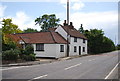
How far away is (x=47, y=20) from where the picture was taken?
258 feet

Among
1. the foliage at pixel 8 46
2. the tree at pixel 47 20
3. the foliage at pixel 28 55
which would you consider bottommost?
the foliage at pixel 28 55

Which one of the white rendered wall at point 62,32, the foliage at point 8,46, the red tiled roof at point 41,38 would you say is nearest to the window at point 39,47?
the red tiled roof at point 41,38

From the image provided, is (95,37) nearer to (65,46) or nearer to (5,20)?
(65,46)

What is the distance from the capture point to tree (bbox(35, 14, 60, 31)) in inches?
3068

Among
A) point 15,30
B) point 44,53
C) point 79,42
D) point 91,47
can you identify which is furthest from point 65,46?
point 91,47

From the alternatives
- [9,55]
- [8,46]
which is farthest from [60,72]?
[8,46]

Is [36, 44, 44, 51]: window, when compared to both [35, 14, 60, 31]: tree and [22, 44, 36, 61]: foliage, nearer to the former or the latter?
[22, 44, 36, 61]: foliage

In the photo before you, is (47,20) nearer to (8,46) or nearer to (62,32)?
(62,32)

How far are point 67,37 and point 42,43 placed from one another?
5915 millimetres

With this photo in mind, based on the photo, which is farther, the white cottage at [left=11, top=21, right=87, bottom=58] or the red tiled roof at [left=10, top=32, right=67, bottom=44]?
the red tiled roof at [left=10, top=32, right=67, bottom=44]

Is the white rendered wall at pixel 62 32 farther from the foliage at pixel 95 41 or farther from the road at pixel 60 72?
the road at pixel 60 72

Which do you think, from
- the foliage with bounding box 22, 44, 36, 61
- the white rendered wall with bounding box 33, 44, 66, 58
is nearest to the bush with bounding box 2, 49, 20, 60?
the foliage with bounding box 22, 44, 36, 61

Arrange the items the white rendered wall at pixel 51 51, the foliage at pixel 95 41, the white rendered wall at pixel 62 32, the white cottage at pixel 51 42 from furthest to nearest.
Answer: the foliage at pixel 95 41 → the white rendered wall at pixel 62 32 → the white cottage at pixel 51 42 → the white rendered wall at pixel 51 51

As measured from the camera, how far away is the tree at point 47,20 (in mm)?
77938
